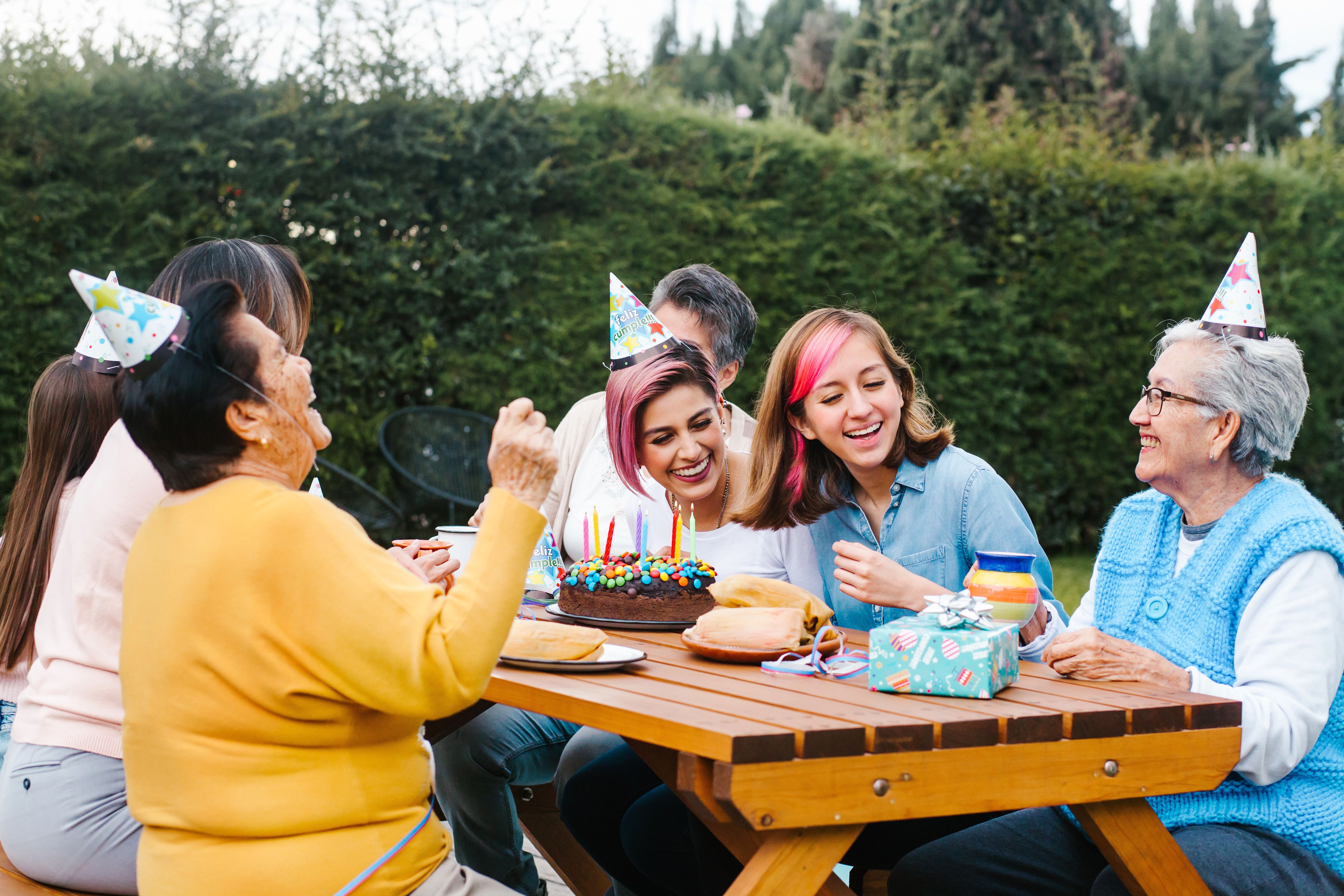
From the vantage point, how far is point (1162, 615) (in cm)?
212

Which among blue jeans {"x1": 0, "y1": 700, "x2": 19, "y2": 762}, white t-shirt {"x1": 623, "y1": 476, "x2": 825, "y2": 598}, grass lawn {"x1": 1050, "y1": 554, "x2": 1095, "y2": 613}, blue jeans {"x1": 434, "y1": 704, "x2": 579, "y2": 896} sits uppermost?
white t-shirt {"x1": 623, "y1": 476, "x2": 825, "y2": 598}

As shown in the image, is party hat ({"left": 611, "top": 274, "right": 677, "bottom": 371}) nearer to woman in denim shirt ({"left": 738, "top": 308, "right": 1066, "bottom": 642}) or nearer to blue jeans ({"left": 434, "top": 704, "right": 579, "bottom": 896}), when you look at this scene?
woman in denim shirt ({"left": 738, "top": 308, "right": 1066, "bottom": 642})

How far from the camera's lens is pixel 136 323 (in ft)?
4.89

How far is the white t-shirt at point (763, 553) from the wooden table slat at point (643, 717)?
100 cm

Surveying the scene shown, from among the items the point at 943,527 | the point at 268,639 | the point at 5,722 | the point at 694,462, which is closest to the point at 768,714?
the point at 268,639

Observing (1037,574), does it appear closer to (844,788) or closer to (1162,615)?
(1162,615)

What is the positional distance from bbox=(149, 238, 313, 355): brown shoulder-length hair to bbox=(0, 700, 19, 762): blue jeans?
3.09 feet

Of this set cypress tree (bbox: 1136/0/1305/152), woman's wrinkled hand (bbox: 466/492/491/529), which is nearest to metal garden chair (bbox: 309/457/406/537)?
woman's wrinkled hand (bbox: 466/492/491/529)

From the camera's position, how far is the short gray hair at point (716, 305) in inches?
146

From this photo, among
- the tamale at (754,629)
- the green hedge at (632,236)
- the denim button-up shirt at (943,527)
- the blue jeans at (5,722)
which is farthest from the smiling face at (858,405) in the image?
the green hedge at (632,236)

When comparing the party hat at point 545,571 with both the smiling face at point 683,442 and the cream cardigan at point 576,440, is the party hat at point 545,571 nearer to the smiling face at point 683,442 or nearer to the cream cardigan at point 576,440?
the smiling face at point 683,442

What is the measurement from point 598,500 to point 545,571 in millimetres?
570

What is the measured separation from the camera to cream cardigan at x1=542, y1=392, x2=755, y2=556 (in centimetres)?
347

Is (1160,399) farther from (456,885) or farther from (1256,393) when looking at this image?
(456,885)
